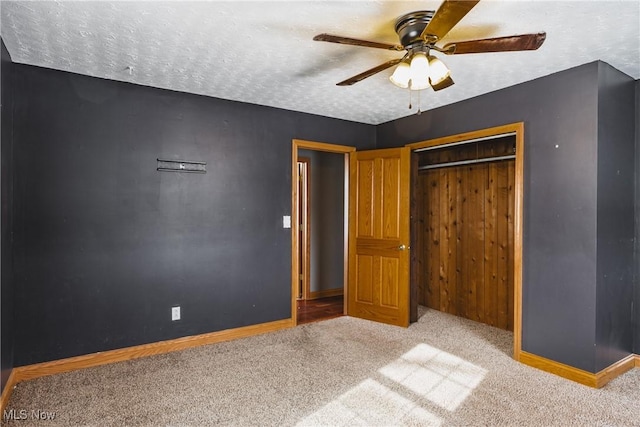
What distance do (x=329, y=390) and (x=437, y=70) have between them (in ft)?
7.51

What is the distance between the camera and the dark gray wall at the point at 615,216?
9.31 feet

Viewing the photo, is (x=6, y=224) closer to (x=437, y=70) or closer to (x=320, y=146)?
(x=320, y=146)

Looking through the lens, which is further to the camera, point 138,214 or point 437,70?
point 138,214

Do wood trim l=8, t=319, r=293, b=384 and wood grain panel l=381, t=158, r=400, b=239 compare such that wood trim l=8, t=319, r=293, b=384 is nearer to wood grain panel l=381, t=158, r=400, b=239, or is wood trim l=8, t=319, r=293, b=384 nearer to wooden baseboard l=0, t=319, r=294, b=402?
wooden baseboard l=0, t=319, r=294, b=402

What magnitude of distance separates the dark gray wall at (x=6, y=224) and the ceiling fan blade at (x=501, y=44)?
9.61 feet

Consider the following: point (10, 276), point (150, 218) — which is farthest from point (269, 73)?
point (10, 276)

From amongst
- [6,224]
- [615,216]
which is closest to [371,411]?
[615,216]

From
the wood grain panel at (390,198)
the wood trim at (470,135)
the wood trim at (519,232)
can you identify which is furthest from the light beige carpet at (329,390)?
the wood trim at (470,135)

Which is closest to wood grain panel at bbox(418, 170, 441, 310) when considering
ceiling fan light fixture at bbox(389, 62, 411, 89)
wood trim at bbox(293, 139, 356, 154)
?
wood trim at bbox(293, 139, 356, 154)

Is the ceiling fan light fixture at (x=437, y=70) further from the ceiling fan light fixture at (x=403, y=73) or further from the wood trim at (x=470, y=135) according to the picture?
the wood trim at (x=470, y=135)

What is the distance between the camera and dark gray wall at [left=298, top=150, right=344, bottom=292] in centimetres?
567

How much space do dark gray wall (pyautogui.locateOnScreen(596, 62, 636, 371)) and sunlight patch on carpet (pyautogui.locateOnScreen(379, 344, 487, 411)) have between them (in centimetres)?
98

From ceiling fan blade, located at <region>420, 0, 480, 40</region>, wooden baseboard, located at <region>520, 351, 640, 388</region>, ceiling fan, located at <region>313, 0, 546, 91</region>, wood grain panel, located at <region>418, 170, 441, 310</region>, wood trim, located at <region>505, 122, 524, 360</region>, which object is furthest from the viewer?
wood grain panel, located at <region>418, 170, 441, 310</region>

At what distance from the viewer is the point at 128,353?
10.7 feet
